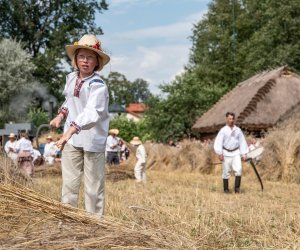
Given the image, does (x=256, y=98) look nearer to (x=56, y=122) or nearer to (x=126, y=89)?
(x=56, y=122)

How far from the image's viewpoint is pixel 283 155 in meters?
17.2

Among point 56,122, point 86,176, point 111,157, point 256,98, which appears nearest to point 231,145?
point 86,176

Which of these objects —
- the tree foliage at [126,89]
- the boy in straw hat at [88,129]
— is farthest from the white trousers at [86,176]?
the tree foliage at [126,89]

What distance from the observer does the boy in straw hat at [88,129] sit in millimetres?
5598

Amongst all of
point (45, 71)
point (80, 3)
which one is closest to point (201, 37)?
point (80, 3)

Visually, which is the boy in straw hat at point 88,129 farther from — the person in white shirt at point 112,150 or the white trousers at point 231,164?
the person in white shirt at point 112,150

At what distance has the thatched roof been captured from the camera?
3186cm

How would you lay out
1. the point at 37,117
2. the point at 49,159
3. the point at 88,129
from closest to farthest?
the point at 88,129 → the point at 49,159 → the point at 37,117

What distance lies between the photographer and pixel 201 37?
55.2 meters

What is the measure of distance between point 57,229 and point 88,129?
5.64 ft

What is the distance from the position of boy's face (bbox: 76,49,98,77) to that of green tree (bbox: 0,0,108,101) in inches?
1599

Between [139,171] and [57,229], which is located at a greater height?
[139,171]

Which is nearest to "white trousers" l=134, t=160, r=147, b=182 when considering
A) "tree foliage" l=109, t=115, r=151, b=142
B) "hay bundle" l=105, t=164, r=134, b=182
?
"hay bundle" l=105, t=164, r=134, b=182

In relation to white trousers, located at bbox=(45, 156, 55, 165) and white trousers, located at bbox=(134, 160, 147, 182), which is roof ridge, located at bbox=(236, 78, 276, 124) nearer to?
white trousers, located at bbox=(45, 156, 55, 165)
